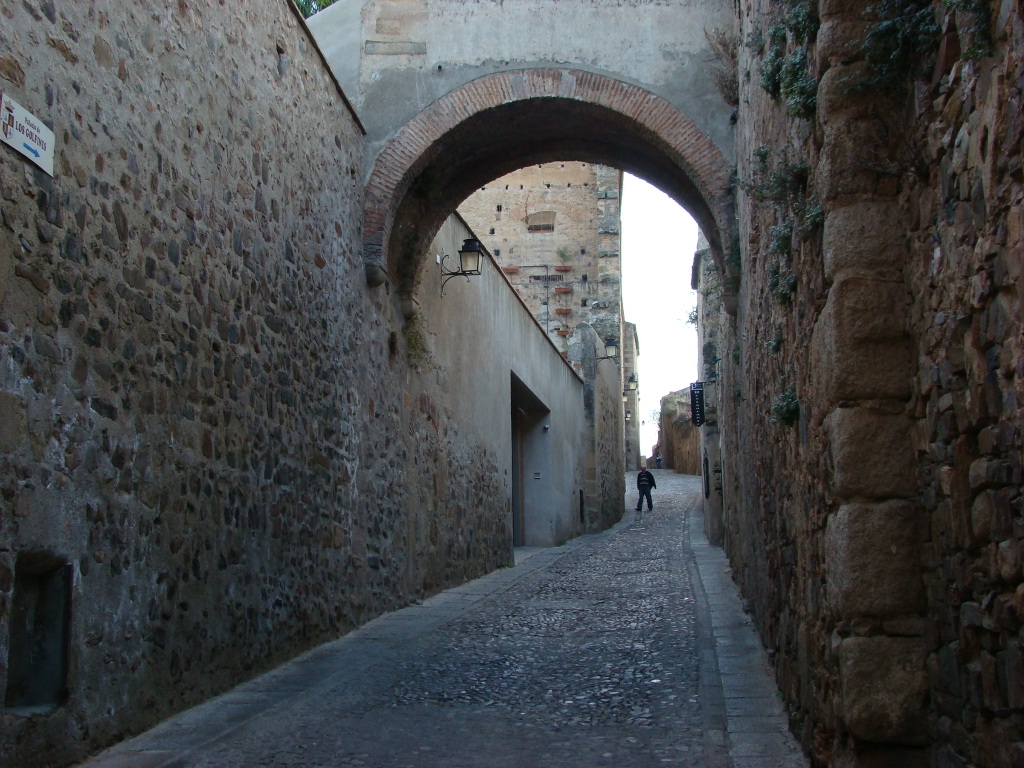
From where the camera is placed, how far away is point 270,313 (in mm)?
6715

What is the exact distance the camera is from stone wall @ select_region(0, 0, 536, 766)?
13.1ft

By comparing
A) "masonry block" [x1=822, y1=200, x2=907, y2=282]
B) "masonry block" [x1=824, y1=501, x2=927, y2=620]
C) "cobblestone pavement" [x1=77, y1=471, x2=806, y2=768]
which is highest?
"masonry block" [x1=822, y1=200, x2=907, y2=282]

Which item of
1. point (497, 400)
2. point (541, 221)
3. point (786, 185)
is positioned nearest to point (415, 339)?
point (497, 400)

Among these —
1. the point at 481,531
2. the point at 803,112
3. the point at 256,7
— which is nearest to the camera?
the point at 803,112

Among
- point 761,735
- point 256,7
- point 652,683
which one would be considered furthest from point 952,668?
point 256,7

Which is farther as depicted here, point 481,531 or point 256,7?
point 481,531

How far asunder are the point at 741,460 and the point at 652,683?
3382mm

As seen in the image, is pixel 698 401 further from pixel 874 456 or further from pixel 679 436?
pixel 679 436

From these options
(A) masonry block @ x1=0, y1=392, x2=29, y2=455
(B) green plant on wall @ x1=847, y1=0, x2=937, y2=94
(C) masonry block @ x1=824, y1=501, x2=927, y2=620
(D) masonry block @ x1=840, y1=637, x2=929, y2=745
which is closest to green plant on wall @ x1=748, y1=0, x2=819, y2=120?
(B) green plant on wall @ x1=847, y1=0, x2=937, y2=94

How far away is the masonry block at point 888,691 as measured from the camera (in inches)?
122

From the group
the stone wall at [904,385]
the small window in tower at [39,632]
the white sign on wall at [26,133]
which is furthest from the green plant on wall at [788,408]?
the white sign on wall at [26,133]

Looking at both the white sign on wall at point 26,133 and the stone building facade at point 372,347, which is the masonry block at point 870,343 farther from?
the white sign on wall at point 26,133

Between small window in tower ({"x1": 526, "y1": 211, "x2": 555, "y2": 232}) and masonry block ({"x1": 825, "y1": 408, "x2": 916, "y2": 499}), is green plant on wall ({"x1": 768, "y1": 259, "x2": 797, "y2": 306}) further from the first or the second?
small window in tower ({"x1": 526, "y1": 211, "x2": 555, "y2": 232})

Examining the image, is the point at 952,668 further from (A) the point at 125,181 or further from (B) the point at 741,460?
(B) the point at 741,460
